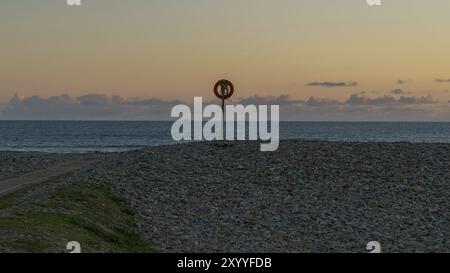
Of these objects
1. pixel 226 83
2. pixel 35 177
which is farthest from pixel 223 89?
pixel 35 177

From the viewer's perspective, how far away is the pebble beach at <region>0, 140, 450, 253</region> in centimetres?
2130

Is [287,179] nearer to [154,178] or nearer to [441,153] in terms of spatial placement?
[154,178]

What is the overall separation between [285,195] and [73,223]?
31.9ft

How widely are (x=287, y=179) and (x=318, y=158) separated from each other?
3672mm

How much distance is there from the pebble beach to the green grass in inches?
28.4

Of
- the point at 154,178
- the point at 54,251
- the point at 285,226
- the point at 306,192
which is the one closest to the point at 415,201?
the point at 306,192

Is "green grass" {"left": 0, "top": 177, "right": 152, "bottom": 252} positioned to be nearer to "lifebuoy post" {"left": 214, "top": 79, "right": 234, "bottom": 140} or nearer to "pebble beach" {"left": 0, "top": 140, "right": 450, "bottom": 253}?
"pebble beach" {"left": 0, "top": 140, "right": 450, "bottom": 253}

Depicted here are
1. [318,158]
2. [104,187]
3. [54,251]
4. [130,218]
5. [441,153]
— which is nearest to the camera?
[54,251]

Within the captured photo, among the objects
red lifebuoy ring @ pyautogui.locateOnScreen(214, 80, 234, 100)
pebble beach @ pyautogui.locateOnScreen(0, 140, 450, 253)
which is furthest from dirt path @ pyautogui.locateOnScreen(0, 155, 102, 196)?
red lifebuoy ring @ pyautogui.locateOnScreen(214, 80, 234, 100)

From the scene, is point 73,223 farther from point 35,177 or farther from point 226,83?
point 226,83

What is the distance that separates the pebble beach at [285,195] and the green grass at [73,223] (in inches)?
28.4

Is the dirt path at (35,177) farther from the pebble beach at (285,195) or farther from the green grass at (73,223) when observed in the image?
the green grass at (73,223)

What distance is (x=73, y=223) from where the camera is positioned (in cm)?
1952

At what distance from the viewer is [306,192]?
26391 mm
